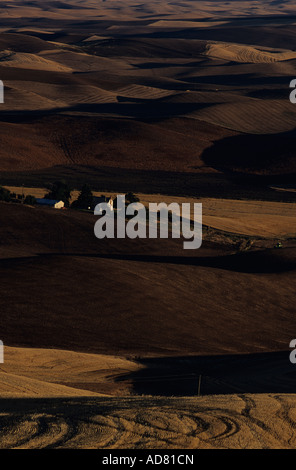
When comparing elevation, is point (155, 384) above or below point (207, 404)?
below

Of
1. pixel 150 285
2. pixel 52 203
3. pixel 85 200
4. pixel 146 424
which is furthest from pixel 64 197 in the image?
pixel 146 424

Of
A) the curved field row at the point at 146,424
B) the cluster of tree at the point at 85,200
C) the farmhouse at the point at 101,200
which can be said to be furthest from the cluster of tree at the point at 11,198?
the curved field row at the point at 146,424

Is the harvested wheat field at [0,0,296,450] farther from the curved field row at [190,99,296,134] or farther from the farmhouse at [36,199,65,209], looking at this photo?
the farmhouse at [36,199,65,209]

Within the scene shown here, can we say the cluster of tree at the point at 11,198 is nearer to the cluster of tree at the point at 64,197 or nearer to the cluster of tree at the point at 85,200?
the cluster of tree at the point at 64,197

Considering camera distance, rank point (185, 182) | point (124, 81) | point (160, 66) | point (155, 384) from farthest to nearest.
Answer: point (160, 66), point (124, 81), point (185, 182), point (155, 384)

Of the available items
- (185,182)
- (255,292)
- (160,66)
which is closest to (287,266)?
(255,292)

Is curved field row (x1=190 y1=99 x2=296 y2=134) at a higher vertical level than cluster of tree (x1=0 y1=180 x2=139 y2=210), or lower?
higher

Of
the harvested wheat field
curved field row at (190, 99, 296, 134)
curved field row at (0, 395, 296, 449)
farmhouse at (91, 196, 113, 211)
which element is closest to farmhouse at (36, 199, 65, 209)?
the harvested wheat field

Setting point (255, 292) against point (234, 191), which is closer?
point (255, 292)

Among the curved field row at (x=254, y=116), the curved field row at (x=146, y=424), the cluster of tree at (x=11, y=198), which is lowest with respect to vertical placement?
the cluster of tree at (x=11, y=198)

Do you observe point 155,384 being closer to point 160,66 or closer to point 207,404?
point 207,404

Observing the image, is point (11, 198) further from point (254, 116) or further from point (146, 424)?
point (254, 116)
